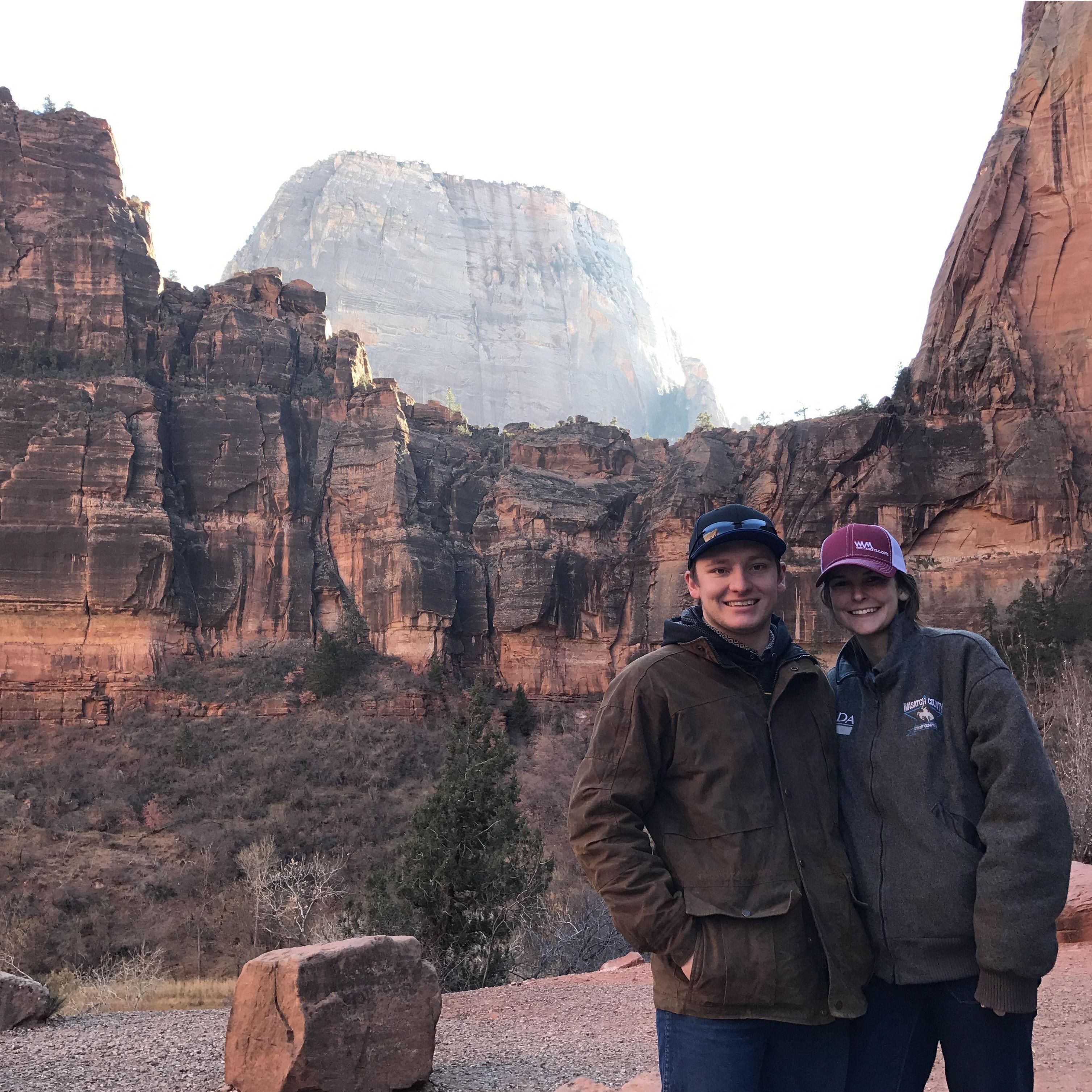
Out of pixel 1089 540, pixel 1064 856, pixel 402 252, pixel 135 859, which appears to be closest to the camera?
pixel 1064 856

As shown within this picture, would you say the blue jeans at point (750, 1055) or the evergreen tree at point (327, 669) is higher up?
the blue jeans at point (750, 1055)

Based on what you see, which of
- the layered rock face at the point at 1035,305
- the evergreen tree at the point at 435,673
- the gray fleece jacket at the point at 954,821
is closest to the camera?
the gray fleece jacket at the point at 954,821

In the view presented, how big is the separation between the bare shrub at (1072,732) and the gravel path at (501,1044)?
130 centimetres

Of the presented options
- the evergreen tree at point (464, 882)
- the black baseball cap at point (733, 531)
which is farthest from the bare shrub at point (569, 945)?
the black baseball cap at point (733, 531)

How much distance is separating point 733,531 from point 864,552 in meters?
0.43

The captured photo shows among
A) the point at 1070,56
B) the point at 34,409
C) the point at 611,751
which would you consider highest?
the point at 1070,56

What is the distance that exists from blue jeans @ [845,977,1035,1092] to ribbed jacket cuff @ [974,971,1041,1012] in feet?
0.13

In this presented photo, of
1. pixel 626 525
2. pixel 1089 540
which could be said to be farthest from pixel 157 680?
pixel 1089 540

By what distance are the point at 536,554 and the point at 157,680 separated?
1670 cm

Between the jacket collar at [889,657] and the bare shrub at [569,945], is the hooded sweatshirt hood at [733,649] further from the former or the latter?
the bare shrub at [569,945]

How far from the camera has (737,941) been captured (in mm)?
2328

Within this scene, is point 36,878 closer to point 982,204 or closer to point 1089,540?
point 1089,540

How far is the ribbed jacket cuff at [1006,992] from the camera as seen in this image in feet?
7.37

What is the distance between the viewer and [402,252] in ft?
388
